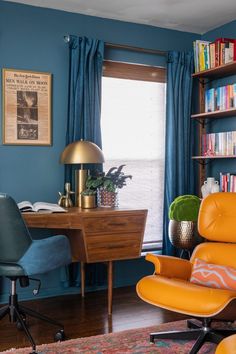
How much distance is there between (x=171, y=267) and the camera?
2.94 meters

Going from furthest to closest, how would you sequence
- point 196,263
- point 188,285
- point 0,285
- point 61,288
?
point 61,288
point 0,285
point 196,263
point 188,285

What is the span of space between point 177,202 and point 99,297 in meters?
1.07

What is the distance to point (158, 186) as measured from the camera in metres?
4.55

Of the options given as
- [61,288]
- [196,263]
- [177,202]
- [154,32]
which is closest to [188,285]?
[196,263]

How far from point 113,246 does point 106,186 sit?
1.76ft

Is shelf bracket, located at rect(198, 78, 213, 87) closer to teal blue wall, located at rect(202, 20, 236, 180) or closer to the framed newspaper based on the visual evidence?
teal blue wall, located at rect(202, 20, 236, 180)

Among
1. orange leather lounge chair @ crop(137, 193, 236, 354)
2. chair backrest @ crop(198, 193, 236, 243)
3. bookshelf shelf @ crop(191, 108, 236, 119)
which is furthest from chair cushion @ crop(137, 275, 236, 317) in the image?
bookshelf shelf @ crop(191, 108, 236, 119)

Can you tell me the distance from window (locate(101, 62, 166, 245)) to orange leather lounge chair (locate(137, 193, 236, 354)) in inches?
54.0

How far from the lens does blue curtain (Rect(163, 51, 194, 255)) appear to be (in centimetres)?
443

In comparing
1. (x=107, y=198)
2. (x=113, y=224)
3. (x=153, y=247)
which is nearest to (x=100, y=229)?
(x=113, y=224)

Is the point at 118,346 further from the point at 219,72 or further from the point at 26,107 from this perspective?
the point at 219,72

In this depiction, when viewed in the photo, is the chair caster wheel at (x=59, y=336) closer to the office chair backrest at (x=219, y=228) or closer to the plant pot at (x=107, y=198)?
the office chair backrest at (x=219, y=228)

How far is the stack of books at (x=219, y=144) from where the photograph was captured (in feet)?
13.4

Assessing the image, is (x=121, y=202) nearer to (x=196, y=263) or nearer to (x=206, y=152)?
(x=206, y=152)
